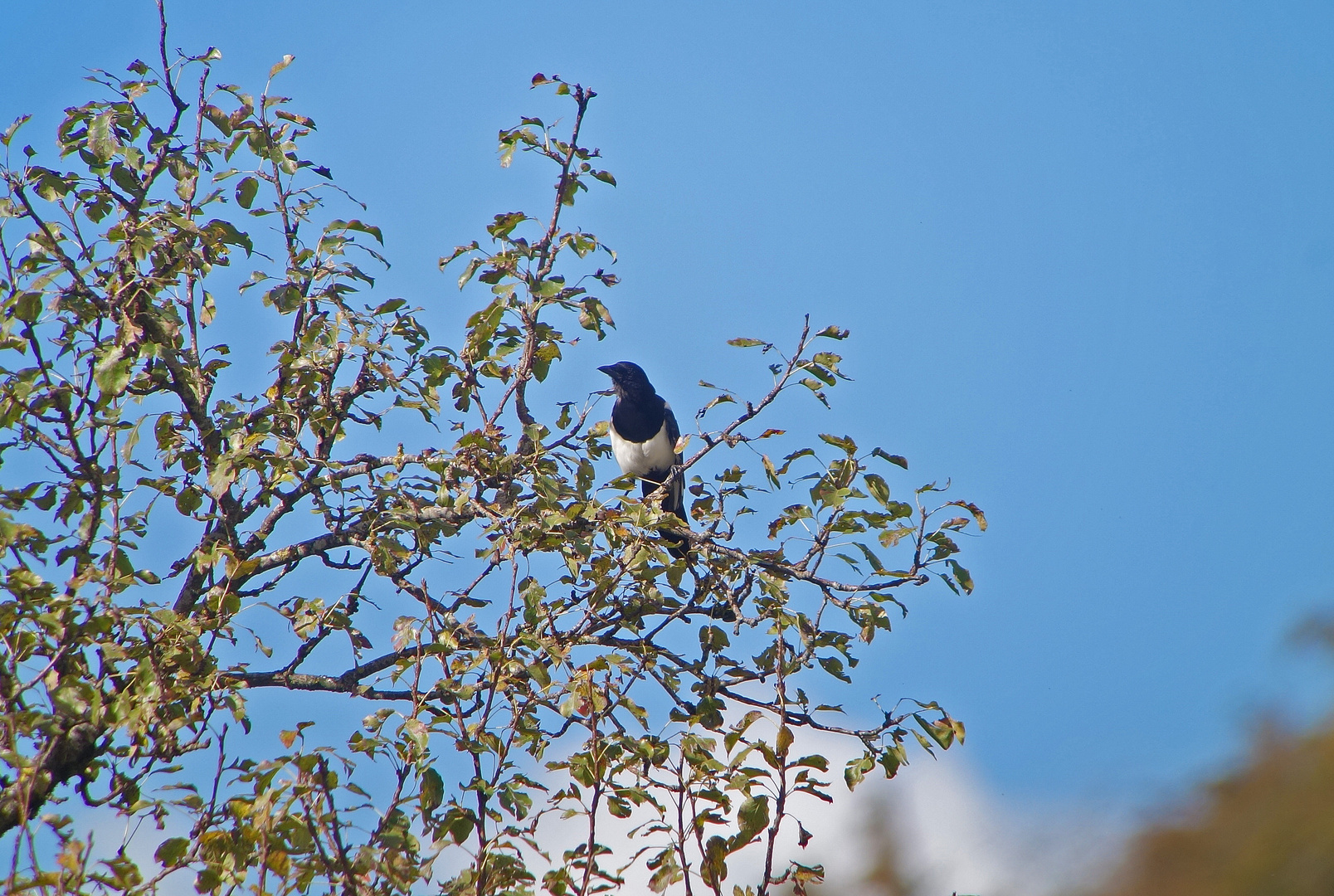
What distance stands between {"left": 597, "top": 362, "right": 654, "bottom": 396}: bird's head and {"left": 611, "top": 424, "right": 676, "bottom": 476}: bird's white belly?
0.26 metres

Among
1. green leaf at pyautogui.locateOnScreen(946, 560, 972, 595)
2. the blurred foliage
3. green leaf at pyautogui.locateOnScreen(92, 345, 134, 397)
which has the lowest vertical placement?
the blurred foliage

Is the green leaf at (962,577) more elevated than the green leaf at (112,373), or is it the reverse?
the green leaf at (112,373)

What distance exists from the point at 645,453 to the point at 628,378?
45 cm

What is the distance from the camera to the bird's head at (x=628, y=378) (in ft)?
22.7

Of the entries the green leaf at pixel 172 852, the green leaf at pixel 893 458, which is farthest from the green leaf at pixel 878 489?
the green leaf at pixel 172 852

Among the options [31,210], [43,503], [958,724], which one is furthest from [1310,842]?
[31,210]

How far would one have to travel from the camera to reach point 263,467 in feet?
12.6

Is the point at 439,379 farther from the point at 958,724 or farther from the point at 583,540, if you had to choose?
the point at 958,724

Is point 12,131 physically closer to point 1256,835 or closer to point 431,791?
point 431,791

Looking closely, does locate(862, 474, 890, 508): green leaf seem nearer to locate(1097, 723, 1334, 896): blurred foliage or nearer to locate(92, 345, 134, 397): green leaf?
locate(1097, 723, 1334, 896): blurred foliage

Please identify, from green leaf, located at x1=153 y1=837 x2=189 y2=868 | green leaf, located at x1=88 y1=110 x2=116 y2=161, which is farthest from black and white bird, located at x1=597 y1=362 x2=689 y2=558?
green leaf, located at x1=153 y1=837 x2=189 y2=868

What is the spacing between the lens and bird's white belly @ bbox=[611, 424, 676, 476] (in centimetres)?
693

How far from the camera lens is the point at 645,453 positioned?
22.8 feet

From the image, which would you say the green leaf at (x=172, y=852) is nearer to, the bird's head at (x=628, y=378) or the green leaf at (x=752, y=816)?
the green leaf at (x=752, y=816)
